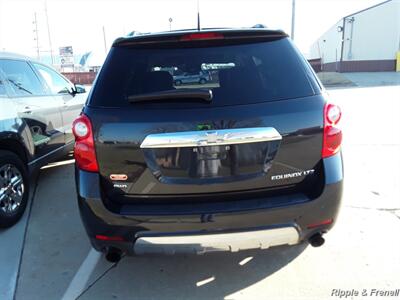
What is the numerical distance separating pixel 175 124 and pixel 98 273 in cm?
160

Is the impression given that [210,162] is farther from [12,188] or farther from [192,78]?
[12,188]

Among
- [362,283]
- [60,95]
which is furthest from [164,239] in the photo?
[60,95]

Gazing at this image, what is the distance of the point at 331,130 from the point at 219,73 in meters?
0.83

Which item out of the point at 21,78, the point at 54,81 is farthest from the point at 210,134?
the point at 54,81

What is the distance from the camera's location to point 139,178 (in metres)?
2.37

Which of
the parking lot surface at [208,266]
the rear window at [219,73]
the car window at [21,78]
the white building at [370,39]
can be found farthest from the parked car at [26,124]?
the white building at [370,39]

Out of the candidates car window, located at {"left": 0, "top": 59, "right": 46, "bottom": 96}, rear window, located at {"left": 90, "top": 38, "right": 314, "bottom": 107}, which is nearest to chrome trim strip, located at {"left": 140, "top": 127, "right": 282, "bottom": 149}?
rear window, located at {"left": 90, "top": 38, "right": 314, "bottom": 107}

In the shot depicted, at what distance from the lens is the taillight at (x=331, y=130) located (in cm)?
241

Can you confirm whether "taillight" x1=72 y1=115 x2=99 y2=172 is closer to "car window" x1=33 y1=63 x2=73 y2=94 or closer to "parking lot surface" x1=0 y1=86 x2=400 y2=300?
"parking lot surface" x1=0 y1=86 x2=400 y2=300

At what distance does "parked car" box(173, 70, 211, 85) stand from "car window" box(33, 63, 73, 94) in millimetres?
3214

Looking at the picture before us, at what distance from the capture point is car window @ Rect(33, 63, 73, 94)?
5416mm

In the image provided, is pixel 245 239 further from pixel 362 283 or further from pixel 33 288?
pixel 33 288

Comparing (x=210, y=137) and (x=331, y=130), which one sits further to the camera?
(x=331, y=130)

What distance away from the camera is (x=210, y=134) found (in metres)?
2.25
